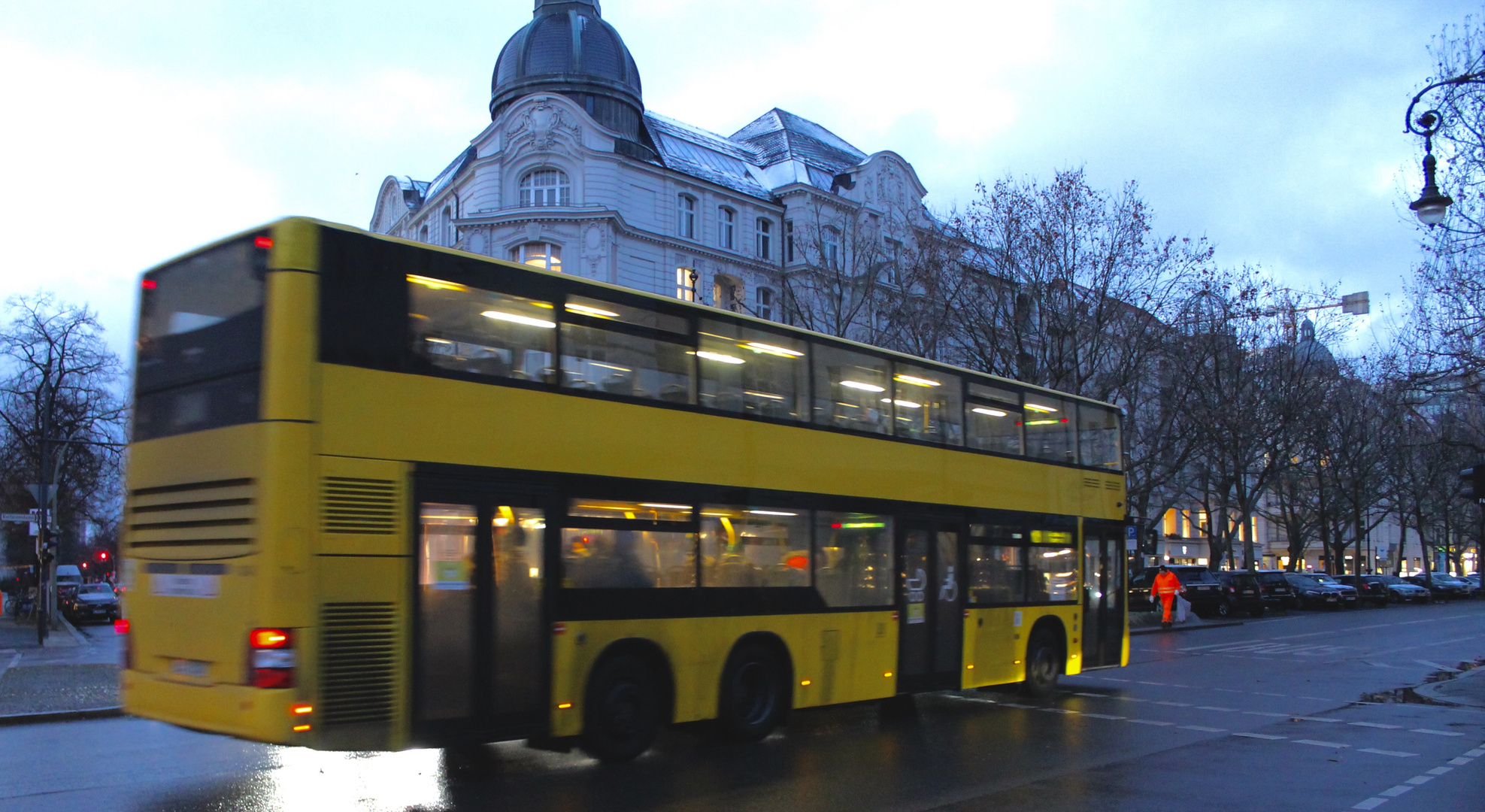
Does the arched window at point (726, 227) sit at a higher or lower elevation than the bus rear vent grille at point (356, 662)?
higher

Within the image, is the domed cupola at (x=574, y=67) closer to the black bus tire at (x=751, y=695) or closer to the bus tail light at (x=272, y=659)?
the black bus tire at (x=751, y=695)

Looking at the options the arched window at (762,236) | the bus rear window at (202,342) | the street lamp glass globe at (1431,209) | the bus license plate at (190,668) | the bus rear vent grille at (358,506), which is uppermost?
the arched window at (762,236)

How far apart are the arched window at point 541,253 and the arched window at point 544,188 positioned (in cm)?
193

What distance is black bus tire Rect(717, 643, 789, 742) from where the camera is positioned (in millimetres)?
10672

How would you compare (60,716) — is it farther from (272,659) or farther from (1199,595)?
(1199,595)

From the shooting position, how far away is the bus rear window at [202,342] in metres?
7.97

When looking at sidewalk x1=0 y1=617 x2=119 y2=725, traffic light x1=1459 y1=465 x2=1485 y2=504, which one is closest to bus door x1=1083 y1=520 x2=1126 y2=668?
traffic light x1=1459 y1=465 x2=1485 y2=504

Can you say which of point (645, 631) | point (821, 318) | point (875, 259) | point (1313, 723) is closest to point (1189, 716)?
point (1313, 723)

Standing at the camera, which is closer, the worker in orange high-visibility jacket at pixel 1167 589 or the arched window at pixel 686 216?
the worker in orange high-visibility jacket at pixel 1167 589

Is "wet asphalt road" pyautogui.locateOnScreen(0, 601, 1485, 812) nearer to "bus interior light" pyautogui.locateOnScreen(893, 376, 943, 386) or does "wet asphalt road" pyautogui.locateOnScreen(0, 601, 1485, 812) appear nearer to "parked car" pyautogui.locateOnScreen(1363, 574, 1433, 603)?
"bus interior light" pyautogui.locateOnScreen(893, 376, 943, 386)

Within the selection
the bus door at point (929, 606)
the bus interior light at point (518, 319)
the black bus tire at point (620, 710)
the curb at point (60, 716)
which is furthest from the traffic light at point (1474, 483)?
the curb at point (60, 716)

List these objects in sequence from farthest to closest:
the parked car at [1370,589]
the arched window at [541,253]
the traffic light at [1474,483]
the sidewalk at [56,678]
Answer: the parked car at [1370,589], the arched window at [541,253], the traffic light at [1474,483], the sidewalk at [56,678]

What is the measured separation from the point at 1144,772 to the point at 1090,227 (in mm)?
24570

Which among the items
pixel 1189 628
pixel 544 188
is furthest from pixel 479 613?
pixel 544 188
